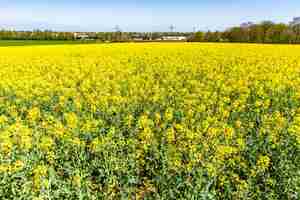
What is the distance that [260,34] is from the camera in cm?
6988

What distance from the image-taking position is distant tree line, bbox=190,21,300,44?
65750 mm

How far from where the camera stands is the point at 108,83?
13.0m

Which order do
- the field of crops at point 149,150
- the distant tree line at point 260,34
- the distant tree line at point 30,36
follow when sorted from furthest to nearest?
the distant tree line at point 30,36, the distant tree line at point 260,34, the field of crops at point 149,150

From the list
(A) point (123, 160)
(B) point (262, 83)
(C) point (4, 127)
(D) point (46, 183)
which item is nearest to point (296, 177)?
(A) point (123, 160)

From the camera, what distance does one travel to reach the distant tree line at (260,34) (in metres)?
65.8

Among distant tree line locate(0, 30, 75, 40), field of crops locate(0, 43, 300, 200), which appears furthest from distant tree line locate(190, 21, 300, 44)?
field of crops locate(0, 43, 300, 200)

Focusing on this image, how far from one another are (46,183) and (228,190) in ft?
9.15

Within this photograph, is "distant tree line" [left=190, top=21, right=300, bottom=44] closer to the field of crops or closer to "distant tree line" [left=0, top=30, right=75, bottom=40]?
"distant tree line" [left=0, top=30, right=75, bottom=40]

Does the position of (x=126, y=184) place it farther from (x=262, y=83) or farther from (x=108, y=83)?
(x=262, y=83)

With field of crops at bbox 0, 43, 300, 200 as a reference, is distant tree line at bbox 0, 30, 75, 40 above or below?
above

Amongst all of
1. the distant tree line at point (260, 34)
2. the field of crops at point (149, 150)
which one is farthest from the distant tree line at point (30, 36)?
the field of crops at point (149, 150)

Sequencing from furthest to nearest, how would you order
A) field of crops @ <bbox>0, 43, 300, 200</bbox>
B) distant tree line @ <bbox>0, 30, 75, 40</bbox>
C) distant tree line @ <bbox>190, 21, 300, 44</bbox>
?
distant tree line @ <bbox>0, 30, 75, 40</bbox>
distant tree line @ <bbox>190, 21, 300, 44</bbox>
field of crops @ <bbox>0, 43, 300, 200</bbox>

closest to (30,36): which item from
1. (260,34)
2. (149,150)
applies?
(260,34)

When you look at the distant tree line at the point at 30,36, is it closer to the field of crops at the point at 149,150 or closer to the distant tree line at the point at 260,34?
the distant tree line at the point at 260,34
